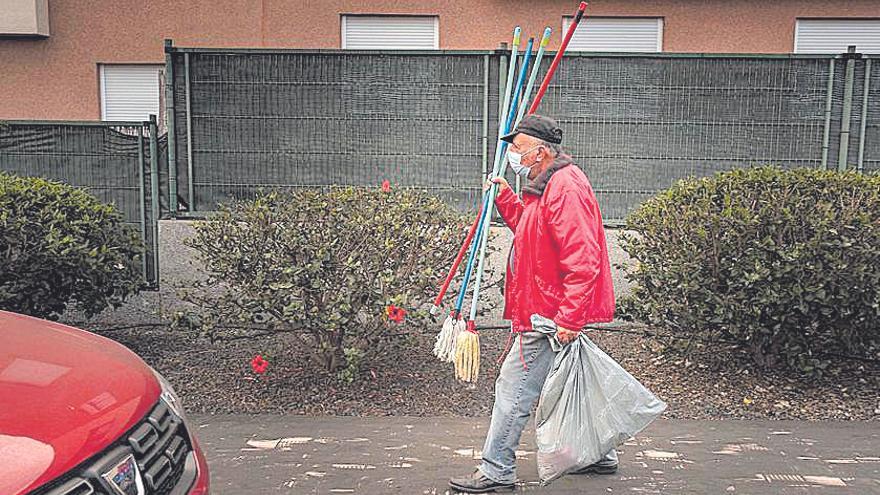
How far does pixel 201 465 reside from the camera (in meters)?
3.16

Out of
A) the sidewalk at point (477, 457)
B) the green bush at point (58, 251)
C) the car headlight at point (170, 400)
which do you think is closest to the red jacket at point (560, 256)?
the sidewalk at point (477, 457)

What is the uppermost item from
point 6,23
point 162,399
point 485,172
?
point 6,23

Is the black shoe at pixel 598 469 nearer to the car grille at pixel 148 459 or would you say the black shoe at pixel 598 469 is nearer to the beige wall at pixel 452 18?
the car grille at pixel 148 459

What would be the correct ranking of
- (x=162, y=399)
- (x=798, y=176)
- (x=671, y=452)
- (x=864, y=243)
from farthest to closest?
(x=798, y=176) < (x=864, y=243) < (x=671, y=452) < (x=162, y=399)

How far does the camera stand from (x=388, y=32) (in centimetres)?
1048

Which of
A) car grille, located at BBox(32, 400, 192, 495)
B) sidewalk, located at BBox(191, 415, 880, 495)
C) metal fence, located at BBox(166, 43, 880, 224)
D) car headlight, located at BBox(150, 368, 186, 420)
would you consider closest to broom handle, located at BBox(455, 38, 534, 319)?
sidewalk, located at BBox(191, 415, 880, 495)

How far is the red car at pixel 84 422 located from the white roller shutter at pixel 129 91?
7917mm

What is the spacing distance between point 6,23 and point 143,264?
182 inches

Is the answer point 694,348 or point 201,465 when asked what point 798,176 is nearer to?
point 694,348

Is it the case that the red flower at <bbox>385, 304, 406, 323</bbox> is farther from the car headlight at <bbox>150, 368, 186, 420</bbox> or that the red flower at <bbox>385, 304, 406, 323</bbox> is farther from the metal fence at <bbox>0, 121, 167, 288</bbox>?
the metal fence at <bbox>0, 121, 167, 288</bbox>

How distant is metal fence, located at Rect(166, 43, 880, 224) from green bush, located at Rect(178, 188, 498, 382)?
195 cm

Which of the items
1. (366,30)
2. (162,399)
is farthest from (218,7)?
(162,399)

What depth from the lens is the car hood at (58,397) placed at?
232 cm

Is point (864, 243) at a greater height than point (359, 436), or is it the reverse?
point (864, 243)
